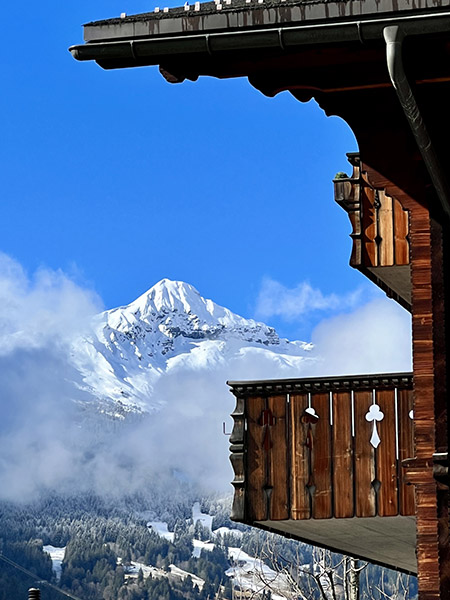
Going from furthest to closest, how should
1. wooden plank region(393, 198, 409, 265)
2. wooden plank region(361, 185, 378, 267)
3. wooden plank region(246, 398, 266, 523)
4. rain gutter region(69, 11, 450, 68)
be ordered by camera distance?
wooden plank region(361, 185, 378, 267)
wooden plank region(393, 198, 409, 265)
wooden plank region(246, 398, 266, 523)
rain gutter region(69, 11, 450, 68)

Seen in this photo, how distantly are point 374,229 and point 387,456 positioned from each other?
7.64ft

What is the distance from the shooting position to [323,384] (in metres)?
12.7

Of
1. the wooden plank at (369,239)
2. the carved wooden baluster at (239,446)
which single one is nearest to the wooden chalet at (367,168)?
the carved wooden baluster at (239,446)

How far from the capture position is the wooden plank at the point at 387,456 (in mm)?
12438

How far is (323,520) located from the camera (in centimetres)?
1266

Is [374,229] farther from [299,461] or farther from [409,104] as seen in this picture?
[409,104]

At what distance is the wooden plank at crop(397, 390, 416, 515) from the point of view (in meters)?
12.4

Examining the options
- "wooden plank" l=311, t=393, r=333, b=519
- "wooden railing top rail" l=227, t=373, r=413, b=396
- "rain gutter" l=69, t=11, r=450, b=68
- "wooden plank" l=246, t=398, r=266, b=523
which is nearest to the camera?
"rain gutter" l=69, t=11, r=450, b=68

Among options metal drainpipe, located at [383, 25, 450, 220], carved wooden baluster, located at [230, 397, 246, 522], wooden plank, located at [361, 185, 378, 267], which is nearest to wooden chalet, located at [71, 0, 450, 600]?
metal drainpipe, located at [383, 25, 450, 220]

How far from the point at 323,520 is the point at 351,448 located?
2.20 ft

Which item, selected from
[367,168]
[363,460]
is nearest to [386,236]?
[363,460]

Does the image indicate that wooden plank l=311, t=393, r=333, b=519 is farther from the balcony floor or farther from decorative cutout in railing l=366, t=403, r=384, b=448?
decorative cutout in railing l=366, t=403, r=384, b=448

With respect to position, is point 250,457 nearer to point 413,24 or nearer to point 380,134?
point 380,134

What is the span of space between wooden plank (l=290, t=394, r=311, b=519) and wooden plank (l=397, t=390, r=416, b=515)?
0.82 m
